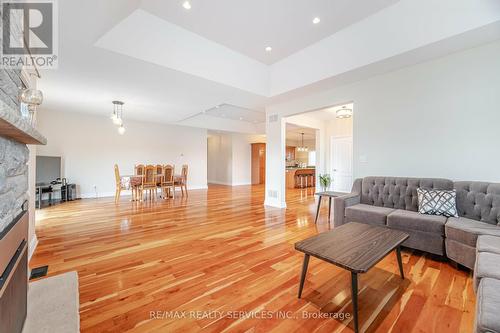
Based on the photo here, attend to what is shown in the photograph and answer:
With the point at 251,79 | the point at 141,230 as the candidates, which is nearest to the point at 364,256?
the point at 141,230

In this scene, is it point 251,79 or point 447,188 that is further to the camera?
point 251,79

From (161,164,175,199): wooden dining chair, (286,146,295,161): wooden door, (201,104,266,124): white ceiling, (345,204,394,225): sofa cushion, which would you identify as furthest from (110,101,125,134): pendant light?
(286,146,295,161): wooden door

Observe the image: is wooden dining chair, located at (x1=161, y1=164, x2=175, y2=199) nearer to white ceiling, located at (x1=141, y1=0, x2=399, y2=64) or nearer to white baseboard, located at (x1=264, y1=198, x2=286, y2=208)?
white baseboard, located at (x1=264, y1=198, x2=286, y2=208)

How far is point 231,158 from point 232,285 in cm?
864

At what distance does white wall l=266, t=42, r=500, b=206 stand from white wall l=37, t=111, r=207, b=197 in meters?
6.65

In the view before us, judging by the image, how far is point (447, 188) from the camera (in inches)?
107

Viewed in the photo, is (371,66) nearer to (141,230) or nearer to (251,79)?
(251,79)

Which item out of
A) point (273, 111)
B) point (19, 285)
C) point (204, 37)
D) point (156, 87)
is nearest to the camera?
point (19, 285)

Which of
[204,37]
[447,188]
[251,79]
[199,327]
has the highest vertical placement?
[204,37]

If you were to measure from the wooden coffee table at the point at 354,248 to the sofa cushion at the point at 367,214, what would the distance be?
773mm

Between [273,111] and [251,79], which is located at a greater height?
[251,79]

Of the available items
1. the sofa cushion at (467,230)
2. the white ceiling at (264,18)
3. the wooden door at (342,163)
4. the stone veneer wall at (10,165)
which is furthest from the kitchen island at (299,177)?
the stone veneer wall at (10,165)

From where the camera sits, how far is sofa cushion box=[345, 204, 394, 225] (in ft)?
9.13

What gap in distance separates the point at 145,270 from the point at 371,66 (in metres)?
4.15
